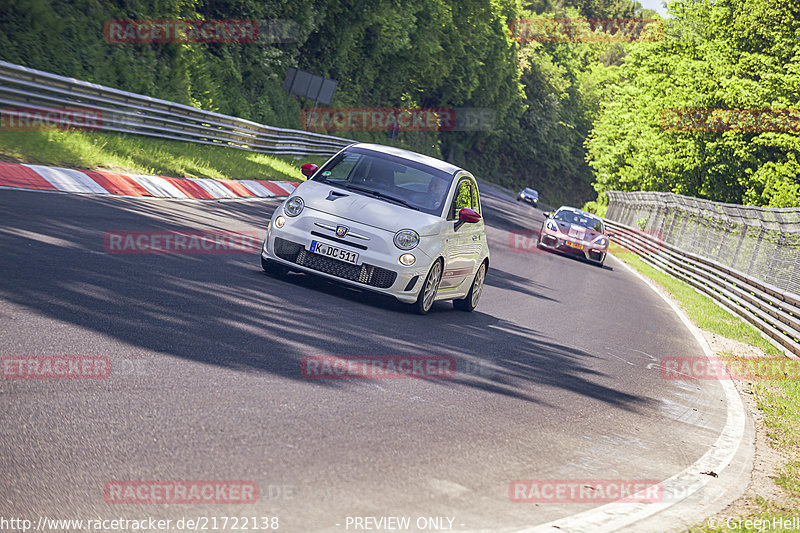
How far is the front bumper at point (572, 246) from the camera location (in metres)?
28.3

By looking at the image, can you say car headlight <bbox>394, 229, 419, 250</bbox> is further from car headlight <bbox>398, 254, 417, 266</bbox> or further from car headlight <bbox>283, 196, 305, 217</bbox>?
car headlight <bbox>283, 196, 305, 217</bbox>

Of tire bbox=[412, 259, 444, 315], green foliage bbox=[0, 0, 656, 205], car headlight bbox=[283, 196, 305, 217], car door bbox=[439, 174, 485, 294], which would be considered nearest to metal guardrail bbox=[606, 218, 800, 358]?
car door bbox=[439, 174, 485, 294]

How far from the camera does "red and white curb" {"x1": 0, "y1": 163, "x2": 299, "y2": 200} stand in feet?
45.0

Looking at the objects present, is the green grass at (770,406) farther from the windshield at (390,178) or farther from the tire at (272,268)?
the tire at (272,268)

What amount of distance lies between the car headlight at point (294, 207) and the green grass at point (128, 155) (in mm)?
6123

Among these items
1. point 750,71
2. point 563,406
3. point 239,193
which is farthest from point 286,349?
point 750,71

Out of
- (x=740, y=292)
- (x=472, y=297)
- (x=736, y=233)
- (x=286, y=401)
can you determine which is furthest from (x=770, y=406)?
(x=736, y=233)

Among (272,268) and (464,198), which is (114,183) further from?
(464,198)

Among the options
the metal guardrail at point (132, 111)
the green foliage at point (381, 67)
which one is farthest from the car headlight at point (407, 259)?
the green foliage at point (381, 67)

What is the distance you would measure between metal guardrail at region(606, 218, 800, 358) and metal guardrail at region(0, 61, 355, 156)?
44.4 ft

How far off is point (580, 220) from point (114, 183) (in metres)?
17.2

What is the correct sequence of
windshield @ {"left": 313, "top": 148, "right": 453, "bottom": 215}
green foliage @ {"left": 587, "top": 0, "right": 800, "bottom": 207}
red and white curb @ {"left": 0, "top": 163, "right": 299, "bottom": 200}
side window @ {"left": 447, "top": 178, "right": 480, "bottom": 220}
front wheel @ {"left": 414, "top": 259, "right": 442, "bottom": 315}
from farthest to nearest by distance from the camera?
green foliage @ {"left": 587, "top": 0, "right": 800, "bottom": 207} < red and white curb @ {"left": 0, "top": 163, "right": 299, "bottom": 200} < side window @ {"left": 447, "top": 178, "right": 480, "bottom": 220} < windshield @ {"left": 313, "top": 148, "right": 453, "bottom": 215} < front wheel @ {"left": 414, "top": 259, "right": 442, "bottom": 315}

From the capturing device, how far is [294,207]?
10258 mm

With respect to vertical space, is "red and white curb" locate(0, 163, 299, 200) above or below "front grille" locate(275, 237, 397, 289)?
below
